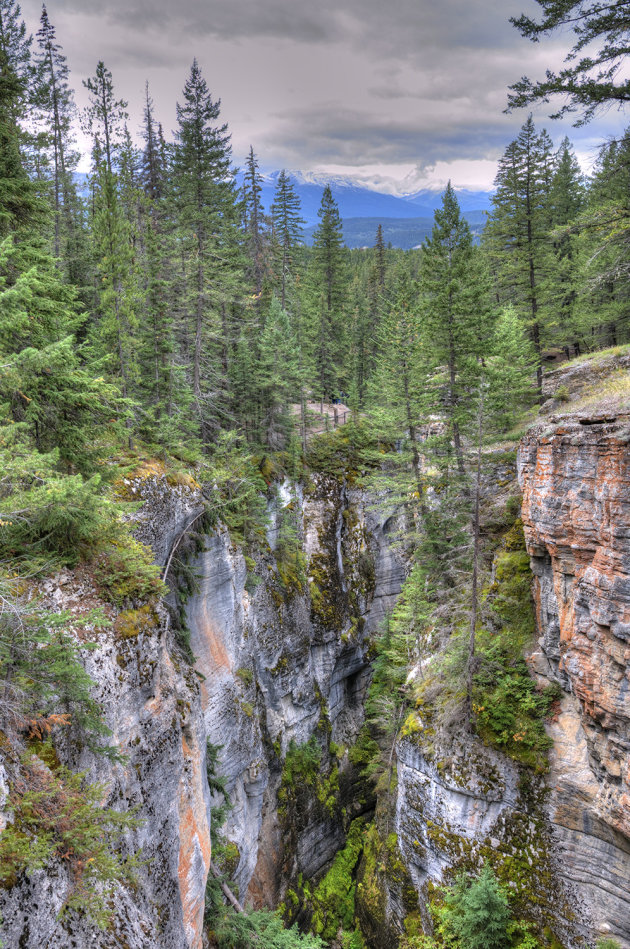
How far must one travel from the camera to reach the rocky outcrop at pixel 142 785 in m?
4.93

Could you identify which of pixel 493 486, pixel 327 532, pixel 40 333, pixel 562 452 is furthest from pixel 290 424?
pixel 40 333

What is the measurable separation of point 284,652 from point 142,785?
564 inches

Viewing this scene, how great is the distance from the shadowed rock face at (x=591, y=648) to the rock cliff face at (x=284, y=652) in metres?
10.9

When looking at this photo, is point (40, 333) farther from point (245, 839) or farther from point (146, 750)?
point (245, 839)

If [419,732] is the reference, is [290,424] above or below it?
above

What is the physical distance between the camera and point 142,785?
8.25 metres

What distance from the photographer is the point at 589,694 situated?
1176 centimetres

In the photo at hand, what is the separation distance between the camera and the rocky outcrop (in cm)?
493

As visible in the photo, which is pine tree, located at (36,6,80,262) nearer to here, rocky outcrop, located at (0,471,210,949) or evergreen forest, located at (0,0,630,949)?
evergreen forest, located at (0,0,630,949)

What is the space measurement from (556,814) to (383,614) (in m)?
16.6

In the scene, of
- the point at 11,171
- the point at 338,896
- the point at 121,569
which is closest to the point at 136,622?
the point at 121,569

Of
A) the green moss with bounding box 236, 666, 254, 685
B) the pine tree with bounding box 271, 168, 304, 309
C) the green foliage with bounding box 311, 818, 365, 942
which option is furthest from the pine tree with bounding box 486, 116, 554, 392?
the green foliage with bounding box 311, 818, 365, 942

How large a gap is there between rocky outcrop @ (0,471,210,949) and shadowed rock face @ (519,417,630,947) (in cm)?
1014

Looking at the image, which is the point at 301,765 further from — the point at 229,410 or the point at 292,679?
the point at 229,410
